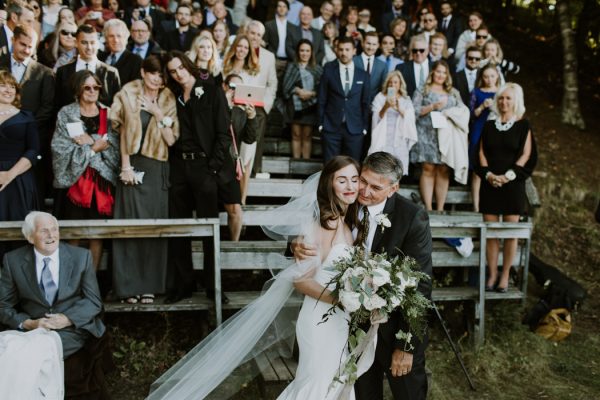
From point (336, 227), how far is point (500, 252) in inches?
149

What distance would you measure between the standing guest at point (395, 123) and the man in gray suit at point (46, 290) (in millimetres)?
4157

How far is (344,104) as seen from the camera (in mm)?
8258

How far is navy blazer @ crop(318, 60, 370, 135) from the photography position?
8.25 metres

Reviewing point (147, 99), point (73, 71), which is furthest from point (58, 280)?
point (73, 71)

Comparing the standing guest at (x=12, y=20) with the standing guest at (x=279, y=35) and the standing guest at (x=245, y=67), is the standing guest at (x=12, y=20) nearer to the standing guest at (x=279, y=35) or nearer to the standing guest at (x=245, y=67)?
the standing guest at (x=245, y=67)

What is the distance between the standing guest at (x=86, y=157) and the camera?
5914 mm

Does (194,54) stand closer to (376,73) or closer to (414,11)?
(376,73)

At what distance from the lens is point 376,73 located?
8602mm

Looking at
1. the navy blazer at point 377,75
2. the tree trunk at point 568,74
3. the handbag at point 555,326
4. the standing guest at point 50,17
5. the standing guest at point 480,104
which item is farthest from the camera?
the tree trunk at point 568,74

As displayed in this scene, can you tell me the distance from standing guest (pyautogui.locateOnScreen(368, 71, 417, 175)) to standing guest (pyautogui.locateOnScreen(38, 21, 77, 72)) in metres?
3.69

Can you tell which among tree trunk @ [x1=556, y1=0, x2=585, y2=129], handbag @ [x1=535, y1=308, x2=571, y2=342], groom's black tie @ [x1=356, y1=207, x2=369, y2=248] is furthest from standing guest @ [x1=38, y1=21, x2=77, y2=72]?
tree trunk @ [x1=556, y1=0, x2=585, y2=129]

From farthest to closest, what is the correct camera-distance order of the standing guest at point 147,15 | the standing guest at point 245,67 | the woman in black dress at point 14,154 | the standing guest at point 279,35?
1. the standing guest at point 279,35
2. the standing guest at point 147,15
3. the standing guest at point 245,67
4. the woman in black dress at point 14,154

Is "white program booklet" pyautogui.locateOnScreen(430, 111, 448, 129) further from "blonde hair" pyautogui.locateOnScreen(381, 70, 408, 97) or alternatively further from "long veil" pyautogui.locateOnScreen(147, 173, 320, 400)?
"long veil" pyautogui.locateOnScreen(147, 173, 320, 400)

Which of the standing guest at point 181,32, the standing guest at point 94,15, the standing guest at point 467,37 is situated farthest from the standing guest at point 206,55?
the standing guest at point 467,37
